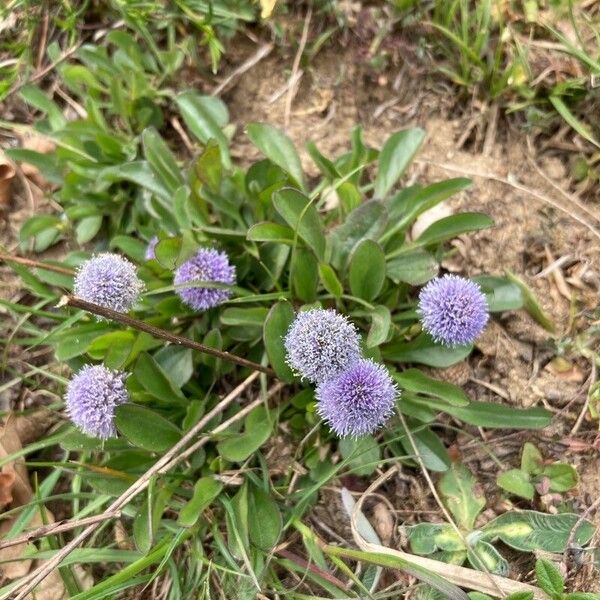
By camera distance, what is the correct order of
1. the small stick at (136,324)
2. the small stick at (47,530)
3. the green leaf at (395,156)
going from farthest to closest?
the green leaf at (395,156)
the small stick at (47,530)
the small stick at (136,324)

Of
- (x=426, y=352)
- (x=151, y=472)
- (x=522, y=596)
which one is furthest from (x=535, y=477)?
(x=151, y=472)

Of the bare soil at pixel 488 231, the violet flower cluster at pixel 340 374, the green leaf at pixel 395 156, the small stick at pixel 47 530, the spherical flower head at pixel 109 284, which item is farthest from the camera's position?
the green leaf at pixel 395 156

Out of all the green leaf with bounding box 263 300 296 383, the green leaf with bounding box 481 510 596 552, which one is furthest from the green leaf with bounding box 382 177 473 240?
the green leaf with bounding box 481 510 596 552

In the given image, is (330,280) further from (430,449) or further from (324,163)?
(430,449)

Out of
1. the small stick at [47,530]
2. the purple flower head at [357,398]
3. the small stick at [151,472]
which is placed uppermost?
the purple flower head at [357,398]

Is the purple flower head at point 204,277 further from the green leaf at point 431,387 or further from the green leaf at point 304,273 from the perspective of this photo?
the green leaf at point 431,387

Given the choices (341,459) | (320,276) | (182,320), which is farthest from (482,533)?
(182,320)

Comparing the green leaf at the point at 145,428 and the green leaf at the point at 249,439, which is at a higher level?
the green leaf at the point at 145,428

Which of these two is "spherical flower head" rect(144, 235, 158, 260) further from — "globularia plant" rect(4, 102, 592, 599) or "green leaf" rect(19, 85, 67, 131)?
"green leaf" rect(19, 85, 67, 131)

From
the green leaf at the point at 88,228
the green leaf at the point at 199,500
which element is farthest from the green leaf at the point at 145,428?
the green leaf at the point at 88,228
